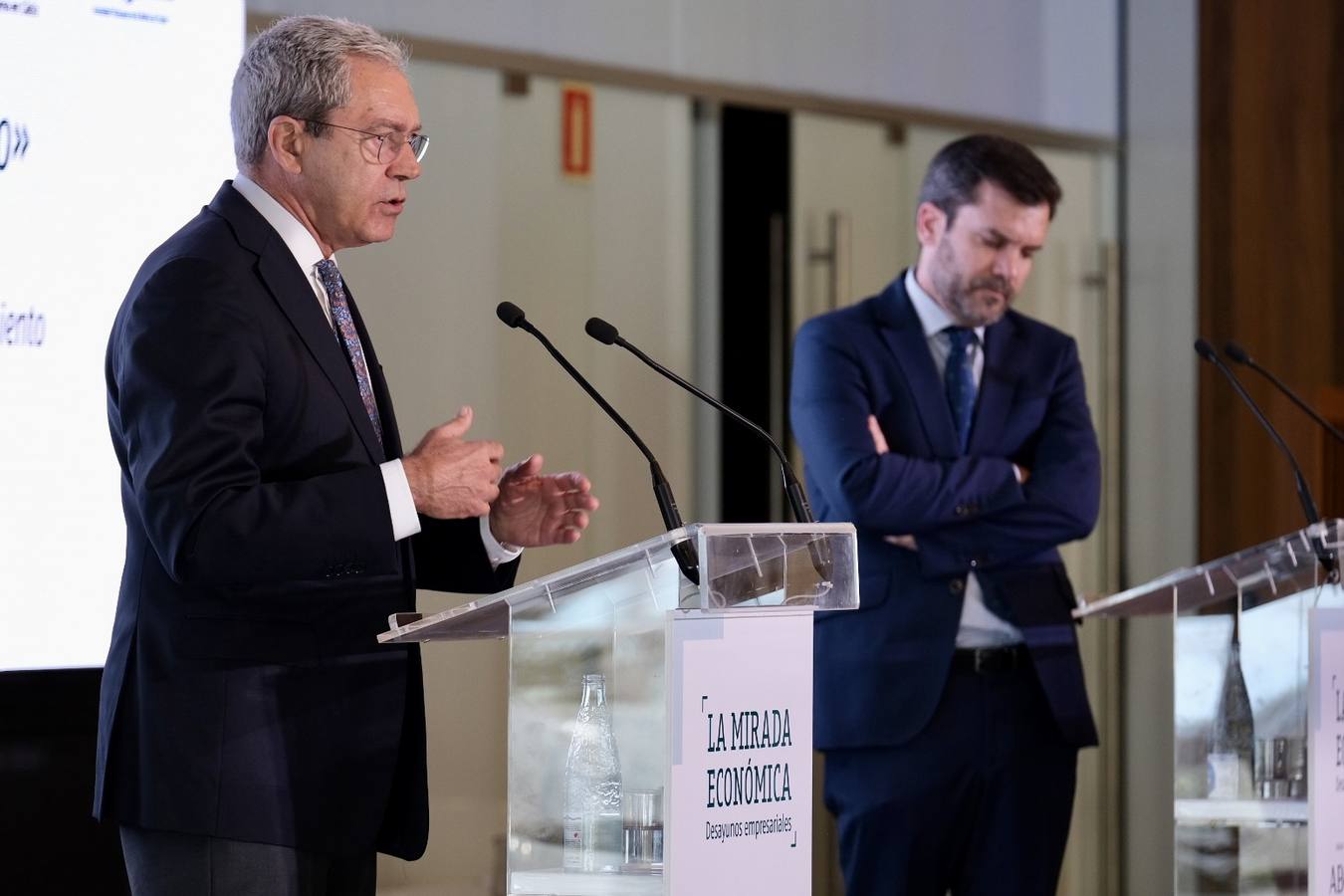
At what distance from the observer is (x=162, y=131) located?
3275 mm

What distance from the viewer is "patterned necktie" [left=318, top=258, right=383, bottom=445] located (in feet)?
7.57

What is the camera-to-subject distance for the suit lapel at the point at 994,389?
3.31 meters

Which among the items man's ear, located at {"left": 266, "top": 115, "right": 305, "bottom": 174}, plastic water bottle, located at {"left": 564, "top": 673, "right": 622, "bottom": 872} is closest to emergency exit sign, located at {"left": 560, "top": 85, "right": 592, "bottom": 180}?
man's ear, located at {"left": 266, "top": 115, "right": 305, "bottom": 174}

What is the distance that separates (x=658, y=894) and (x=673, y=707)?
21 centimetres

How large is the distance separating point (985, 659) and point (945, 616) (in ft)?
0.41

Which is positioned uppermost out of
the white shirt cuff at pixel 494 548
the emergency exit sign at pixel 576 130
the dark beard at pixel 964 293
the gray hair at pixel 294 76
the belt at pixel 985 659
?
the emergency exit sign at pixel 576 130

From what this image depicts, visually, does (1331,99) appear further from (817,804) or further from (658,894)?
(658,894)

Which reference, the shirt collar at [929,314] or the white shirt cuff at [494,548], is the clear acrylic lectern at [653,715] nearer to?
the white shirt cuff at [494,548]

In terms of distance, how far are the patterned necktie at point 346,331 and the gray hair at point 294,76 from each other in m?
0.19

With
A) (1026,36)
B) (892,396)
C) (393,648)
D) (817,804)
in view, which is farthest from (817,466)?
(1026,36)

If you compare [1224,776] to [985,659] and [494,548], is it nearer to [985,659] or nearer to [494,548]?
[985,659]

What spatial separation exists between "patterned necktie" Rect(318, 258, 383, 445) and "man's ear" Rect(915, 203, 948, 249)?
1.46 meters

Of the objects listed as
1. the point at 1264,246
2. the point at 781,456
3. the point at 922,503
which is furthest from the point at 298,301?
the point at 1264,246

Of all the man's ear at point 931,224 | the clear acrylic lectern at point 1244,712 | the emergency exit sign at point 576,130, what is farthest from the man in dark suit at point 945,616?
the emergency exit sign at point 576,130
